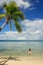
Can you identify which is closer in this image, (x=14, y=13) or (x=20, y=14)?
(x=14, y=13)

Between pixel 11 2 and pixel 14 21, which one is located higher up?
pixel 11 2

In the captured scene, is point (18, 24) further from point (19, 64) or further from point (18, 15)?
point (19, 64)

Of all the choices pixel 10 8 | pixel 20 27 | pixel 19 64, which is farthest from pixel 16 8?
pixel 19 64

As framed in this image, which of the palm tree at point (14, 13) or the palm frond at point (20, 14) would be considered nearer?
the palm tree at point (14, 13)

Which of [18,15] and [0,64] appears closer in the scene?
[0,64]

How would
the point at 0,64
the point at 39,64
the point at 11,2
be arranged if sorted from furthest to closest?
the point at 11,2 → the point at 39,64 → the point at 0,64

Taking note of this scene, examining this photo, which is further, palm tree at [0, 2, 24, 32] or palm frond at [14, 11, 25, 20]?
palm frond at [14, 11, 25, 20]

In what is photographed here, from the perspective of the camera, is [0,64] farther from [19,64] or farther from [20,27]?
[20,27]

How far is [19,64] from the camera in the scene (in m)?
15.6

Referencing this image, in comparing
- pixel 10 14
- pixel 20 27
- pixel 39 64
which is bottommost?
pixel 39 64

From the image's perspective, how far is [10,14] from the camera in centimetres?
1681

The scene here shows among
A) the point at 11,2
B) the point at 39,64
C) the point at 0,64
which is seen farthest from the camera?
the point at 11,2

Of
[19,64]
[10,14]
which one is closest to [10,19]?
[10,14]

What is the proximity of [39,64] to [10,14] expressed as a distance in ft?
14.9
